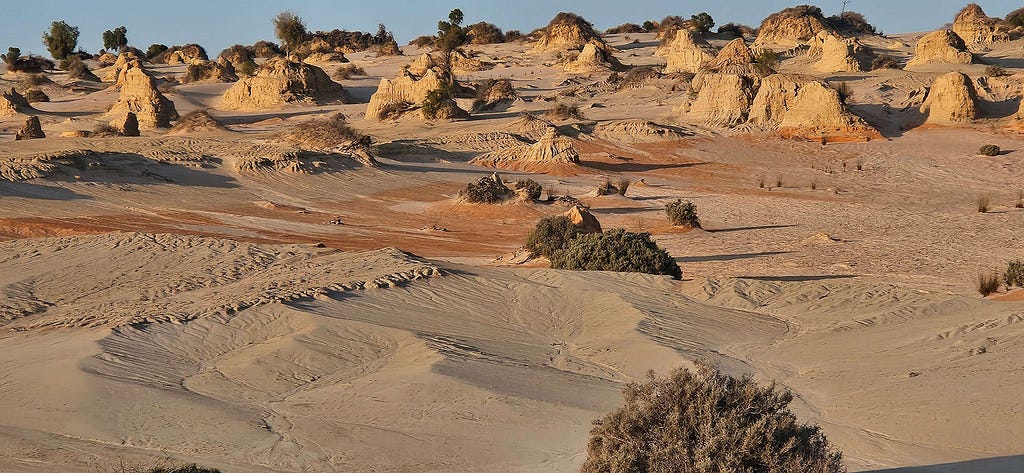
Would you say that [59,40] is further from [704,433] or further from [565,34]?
[704,433]

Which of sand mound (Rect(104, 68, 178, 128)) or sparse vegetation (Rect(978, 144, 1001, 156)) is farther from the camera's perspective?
sand mound (Rect(104, 68, 178, 128))

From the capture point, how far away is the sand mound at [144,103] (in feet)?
124

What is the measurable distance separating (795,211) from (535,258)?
930cm

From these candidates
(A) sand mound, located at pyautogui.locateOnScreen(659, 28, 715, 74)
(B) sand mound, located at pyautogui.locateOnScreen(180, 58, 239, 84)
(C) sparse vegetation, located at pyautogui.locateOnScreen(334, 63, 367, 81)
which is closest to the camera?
(A) sand mound, located at pyautogui.locateOnScreen(659, 28, 715, 74)

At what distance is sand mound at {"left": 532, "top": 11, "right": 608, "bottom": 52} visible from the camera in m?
66.1

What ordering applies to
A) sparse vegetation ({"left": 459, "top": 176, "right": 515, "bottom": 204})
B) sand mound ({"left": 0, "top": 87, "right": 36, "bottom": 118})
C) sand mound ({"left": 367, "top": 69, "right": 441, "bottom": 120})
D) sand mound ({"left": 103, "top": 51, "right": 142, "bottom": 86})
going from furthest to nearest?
1. sand mound ({"left": 103, "top": 51, "right": 142, "bottom": 86})
2. sand mound ({"left": 367, "top": 69, "right": 441, "bottom": 120})
3. sand mound ({"left": 0, "top": 87, "right": 36, "bottom": 118})
4. sparse vegetation ({"left": 459, "top": 176, "right": 515, "bottom": 204})

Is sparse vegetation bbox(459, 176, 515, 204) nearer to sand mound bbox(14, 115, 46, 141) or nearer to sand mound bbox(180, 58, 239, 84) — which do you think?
sand mound bbox(14, 115, 46, 141)

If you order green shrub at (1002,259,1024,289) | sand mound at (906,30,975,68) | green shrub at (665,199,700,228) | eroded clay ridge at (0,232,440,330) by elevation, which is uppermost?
sand mound at (906,30,975,68)

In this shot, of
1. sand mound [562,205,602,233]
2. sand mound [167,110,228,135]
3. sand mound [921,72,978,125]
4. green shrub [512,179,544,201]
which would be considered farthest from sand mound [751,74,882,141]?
sand mound [562,205,602,233]

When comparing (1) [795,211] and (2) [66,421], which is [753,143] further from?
A: (2) [66,421]

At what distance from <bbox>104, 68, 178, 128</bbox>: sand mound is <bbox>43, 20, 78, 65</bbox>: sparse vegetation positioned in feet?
124

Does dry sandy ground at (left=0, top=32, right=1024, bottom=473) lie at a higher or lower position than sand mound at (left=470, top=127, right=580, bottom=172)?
lower

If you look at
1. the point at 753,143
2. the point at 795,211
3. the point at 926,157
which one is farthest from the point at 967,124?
the point at 795,211

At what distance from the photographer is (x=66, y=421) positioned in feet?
25.7
